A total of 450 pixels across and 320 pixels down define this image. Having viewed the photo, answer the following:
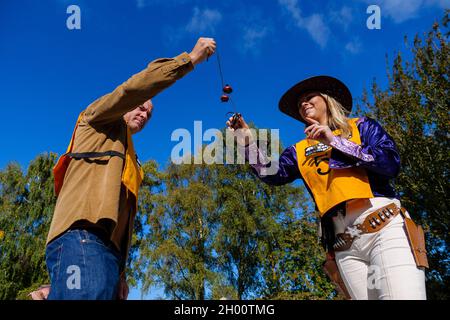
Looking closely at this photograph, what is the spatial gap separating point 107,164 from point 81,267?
0.66m

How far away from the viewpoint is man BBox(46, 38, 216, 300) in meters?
1.91

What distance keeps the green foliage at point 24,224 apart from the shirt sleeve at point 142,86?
2386 centimetres

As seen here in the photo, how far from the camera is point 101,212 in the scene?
2072 mm

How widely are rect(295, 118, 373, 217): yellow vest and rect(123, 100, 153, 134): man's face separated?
1370mm

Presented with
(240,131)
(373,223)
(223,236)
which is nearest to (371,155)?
(373,223)

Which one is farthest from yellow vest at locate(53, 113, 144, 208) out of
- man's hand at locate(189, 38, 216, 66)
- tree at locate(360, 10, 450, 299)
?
tree at locate(360, 10, 450, 299)

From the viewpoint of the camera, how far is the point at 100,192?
85.0 inches

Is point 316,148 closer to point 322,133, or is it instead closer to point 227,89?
point 322,133

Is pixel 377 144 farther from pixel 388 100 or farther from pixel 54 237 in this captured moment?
pixel 388 100

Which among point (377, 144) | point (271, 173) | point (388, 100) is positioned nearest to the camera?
point (377, 144)
